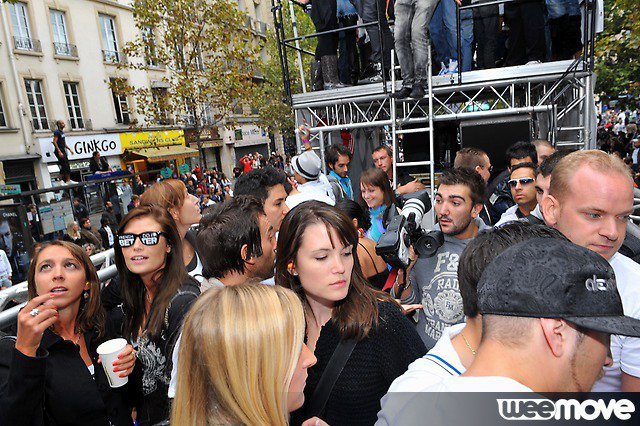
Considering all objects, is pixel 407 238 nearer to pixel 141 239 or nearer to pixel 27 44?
pixel 141 239

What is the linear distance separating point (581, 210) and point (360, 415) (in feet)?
4.23

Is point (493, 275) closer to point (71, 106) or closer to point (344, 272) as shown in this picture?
point (344, 272)

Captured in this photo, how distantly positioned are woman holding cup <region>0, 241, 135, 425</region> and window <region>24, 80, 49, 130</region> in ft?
65.5

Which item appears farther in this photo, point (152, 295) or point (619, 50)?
point (619, 50)

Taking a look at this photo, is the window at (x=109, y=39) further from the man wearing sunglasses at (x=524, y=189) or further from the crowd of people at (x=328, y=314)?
the man wearing sunglasses at (x=524, y=189)

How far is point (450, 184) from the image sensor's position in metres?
2.81

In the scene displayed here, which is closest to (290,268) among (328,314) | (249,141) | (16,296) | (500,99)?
(328,314)

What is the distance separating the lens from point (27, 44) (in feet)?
60.1

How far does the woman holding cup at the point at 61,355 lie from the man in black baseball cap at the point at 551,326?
1.56m

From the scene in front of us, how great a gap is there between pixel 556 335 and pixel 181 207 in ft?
10.1

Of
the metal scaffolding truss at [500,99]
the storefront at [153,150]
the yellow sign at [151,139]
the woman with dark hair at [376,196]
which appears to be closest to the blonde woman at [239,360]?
the woman with dark hair at [376,196]

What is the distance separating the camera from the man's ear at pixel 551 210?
2.00m

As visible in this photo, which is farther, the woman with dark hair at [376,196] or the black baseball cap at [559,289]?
the woman with dark hair at [376,196]

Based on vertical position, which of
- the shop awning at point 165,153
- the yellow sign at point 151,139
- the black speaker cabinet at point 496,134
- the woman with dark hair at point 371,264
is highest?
the yellow sign at point 151,139
